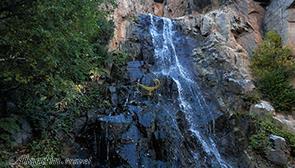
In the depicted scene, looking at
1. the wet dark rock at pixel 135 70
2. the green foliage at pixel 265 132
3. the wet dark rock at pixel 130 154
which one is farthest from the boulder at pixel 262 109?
the wet dark rock at pixel 130 154

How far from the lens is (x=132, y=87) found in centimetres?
1202

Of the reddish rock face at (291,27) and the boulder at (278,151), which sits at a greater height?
the reddish rock face at (291,27)

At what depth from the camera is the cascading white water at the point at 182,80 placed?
34.2 ft

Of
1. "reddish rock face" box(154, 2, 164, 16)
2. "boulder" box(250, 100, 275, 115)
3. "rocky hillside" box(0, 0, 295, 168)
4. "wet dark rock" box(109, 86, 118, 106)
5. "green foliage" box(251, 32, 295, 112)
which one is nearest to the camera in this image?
"rocky hillside" box(0, 0, 295, 168)

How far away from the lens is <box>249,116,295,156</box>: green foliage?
10.1m

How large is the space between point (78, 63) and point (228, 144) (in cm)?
549

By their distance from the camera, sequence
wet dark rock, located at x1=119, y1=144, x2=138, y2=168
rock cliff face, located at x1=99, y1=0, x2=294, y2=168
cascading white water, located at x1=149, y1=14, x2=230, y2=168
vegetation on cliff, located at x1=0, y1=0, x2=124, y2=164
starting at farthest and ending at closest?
cascading white water, located at x1=149, y1=14, x2=230, y2=168 < rock cliff face, located at x1=99, y1=0, x2=294, y2=168 < wet dark rock, located at x1=119, y1=144, x2=138, y2=168 < vegetation on cliff, located at x1=0, y1=0, x2=124, y2=164

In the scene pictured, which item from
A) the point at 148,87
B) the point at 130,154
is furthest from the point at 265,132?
the point at 130,154

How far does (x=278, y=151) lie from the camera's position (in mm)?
9805

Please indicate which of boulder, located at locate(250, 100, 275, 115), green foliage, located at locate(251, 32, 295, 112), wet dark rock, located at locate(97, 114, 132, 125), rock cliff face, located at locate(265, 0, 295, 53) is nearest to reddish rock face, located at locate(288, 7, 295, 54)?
rock cliff face, located at locate(265, 0, 295, 53)

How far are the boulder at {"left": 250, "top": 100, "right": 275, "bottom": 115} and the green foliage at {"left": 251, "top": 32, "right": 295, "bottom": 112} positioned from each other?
555mm

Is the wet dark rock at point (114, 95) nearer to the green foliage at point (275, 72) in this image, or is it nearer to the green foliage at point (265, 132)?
the green foliage at point (265, 132)

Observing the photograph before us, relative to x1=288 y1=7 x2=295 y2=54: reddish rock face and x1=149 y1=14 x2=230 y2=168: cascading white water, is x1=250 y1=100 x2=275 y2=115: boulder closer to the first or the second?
x1=149 y1=14 x2=230 y2=168: cascading white water

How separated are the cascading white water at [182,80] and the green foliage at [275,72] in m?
2.64
